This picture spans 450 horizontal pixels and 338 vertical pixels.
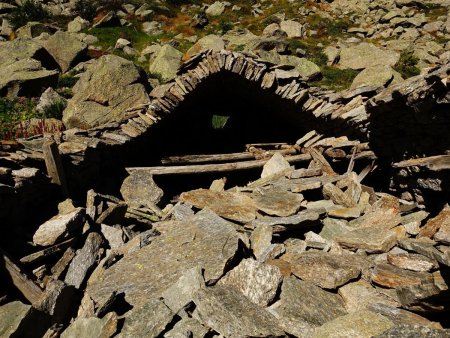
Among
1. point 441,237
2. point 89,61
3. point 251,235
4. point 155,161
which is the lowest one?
point 89,61

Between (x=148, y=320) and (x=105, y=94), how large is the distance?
11.5 meters

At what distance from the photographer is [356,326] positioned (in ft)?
13.7

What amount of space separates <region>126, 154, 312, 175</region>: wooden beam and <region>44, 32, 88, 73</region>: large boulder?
47.2ft

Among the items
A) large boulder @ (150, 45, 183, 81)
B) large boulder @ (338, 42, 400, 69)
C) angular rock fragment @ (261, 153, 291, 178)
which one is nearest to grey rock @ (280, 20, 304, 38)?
large boulder @ (338, 42, 400, 69)

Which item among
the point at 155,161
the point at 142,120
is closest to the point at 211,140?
the point at 155,161

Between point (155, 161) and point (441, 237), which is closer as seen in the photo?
point (441, 237)

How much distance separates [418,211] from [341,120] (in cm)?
268

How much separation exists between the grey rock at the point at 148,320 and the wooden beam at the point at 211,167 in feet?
13.8

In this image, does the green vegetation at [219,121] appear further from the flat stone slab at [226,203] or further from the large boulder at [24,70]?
the large boulder at [24,70]

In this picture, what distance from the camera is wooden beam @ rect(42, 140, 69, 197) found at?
6281mm

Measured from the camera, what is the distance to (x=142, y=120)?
8.09 metres

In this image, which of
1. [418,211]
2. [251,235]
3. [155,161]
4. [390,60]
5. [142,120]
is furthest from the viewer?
[390,60]

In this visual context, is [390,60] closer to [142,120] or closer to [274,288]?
[142,120]

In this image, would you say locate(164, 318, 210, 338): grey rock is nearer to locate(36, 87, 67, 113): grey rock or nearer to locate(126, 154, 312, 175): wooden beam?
locate(126, 154, 312, 175): wooden beam
